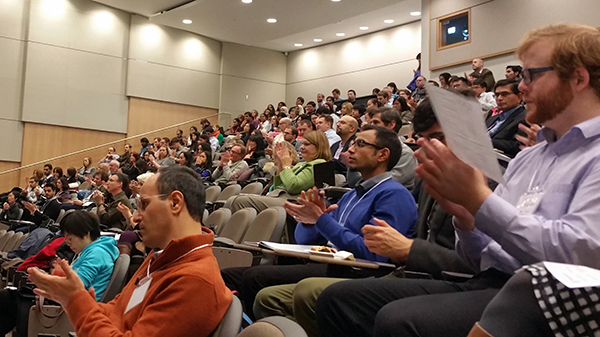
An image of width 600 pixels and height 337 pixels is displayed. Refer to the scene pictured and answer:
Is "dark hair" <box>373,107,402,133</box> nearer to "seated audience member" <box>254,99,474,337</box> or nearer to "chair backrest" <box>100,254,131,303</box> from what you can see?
"seated audience member" <box>254,99,474,337</box>

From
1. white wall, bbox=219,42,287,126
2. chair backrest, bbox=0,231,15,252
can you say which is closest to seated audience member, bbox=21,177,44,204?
chair backrest, bbox=0,231,15,252

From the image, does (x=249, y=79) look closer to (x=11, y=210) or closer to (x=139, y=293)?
(x=11, y=210)

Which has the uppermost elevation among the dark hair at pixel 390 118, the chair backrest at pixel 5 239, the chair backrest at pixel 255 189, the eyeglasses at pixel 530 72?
the dark hair at pixel 390 118

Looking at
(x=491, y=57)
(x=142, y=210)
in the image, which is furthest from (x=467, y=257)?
(x=491, y=57)

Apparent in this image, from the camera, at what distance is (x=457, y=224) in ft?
4.09

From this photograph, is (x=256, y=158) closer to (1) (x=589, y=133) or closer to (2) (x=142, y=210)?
(2) (x=142, y=210)

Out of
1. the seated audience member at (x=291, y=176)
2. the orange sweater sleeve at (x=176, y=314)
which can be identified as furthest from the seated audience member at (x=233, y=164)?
the orange sweater sleeve at (x=176, y=314)

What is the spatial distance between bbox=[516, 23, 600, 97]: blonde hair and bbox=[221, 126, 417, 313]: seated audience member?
3.25 feet

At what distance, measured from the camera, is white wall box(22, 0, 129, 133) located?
35.7 ft

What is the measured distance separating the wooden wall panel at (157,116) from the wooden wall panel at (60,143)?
0.48 metres

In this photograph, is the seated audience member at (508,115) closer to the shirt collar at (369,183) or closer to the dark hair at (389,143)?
the dark hair at (389,143)

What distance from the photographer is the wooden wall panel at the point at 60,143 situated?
1100 centimetres

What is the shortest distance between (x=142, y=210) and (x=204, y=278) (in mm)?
358

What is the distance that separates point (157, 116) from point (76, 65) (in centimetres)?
217
